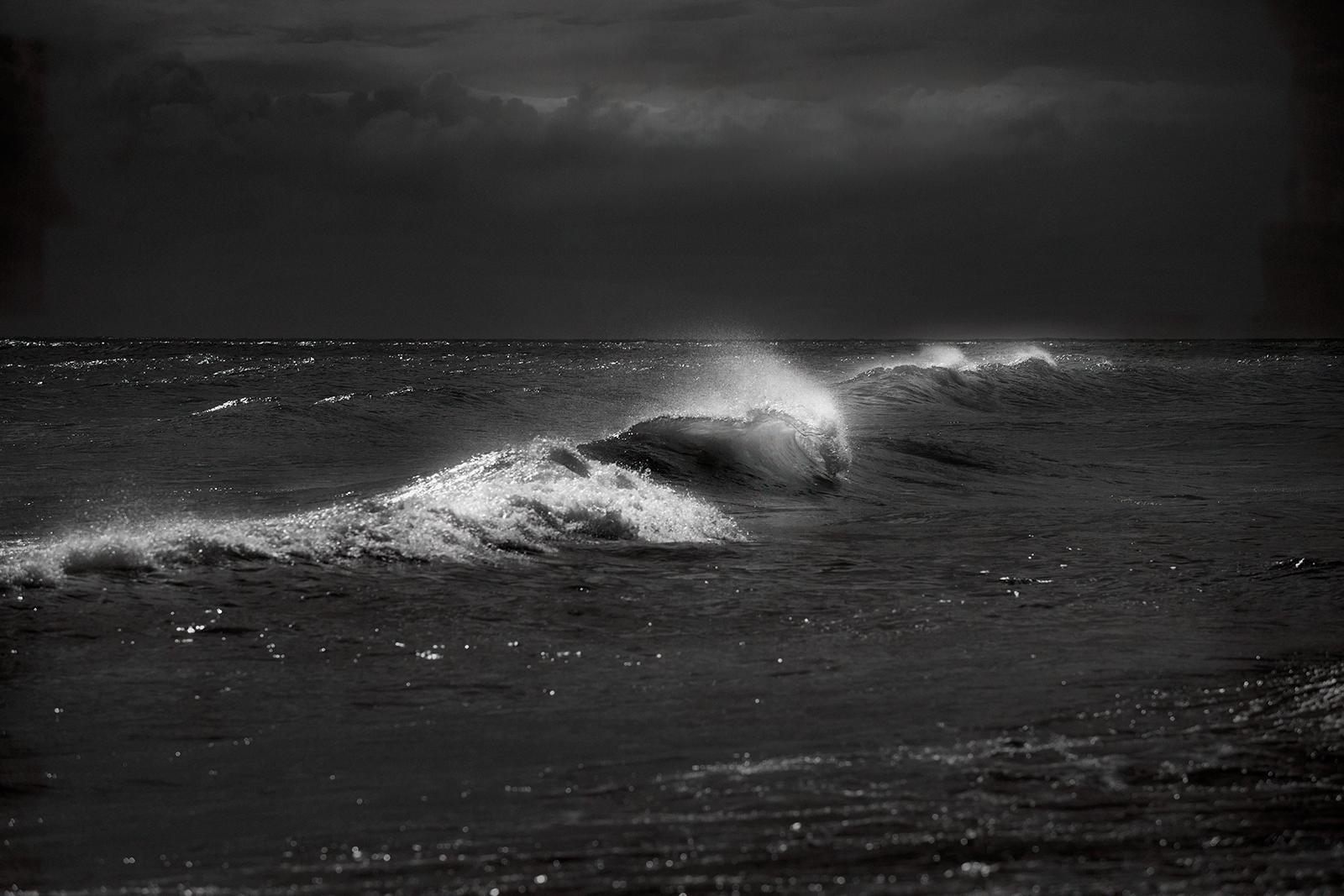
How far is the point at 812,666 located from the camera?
5.04m

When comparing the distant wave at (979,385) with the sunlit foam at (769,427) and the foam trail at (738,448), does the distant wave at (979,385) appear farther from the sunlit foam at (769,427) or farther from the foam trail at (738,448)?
the foam trail at (738,448)

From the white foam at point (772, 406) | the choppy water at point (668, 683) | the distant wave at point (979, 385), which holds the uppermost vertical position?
the choppy water at point (668, 683)

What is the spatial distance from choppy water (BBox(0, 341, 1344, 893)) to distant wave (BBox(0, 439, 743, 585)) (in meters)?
0.04

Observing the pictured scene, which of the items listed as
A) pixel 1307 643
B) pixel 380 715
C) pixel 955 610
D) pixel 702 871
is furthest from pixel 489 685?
pixel 1307 643

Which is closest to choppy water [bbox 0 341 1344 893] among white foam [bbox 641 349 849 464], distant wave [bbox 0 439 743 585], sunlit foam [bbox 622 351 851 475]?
distant wave [bbox 0 439 743 585]

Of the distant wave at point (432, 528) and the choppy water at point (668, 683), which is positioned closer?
the choppy water at point (668, 683)

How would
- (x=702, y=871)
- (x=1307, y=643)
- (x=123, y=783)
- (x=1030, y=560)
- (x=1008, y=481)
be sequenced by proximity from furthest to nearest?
(x=1008, y=481), (x=1030, y=560), (x=1307, y=643), (x=123, y=783), (x=702, y=871)

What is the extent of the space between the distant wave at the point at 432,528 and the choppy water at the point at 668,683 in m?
0.04

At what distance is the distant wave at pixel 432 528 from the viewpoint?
22.9 ft

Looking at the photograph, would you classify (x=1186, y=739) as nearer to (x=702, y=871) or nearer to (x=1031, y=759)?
(x=1031, y=759)

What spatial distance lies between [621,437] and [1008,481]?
13.4 ft

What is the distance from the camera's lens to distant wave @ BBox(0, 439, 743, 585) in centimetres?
698

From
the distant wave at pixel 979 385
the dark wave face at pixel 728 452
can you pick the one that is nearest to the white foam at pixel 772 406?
the dark wave face at pixel 728 452

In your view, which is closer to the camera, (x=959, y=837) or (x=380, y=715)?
(x=959, y=837)
